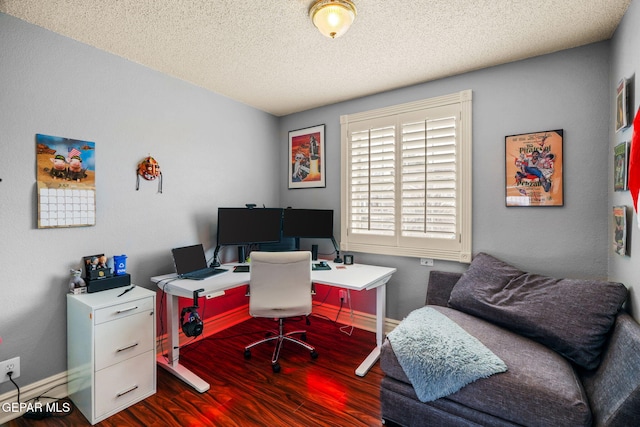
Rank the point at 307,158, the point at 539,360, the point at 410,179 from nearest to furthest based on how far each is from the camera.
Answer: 1. the point at 539,360
2. the point at 410,179
3. the point at 307,158

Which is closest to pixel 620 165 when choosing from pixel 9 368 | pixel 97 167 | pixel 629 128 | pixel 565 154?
pixel 629 128

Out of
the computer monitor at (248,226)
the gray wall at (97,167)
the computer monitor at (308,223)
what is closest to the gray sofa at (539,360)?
the computer monitor at (308,223)

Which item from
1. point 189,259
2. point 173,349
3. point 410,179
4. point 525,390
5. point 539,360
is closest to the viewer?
point 525,390

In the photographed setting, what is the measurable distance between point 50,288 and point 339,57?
269 cm

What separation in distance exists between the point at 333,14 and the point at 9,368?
9.61 ft

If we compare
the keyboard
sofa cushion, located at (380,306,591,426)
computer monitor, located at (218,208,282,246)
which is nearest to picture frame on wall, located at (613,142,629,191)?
sofa cushion, located at (380,306,591,426)

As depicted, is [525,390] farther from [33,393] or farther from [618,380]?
[33,393]

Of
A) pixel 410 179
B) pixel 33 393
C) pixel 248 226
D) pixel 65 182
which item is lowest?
pixel 33 393

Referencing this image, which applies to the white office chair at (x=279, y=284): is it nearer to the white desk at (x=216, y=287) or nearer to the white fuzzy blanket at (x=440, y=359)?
the white desk at (x=216, y=287)

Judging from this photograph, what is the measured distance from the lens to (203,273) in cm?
268

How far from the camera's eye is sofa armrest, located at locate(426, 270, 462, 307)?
2498mm

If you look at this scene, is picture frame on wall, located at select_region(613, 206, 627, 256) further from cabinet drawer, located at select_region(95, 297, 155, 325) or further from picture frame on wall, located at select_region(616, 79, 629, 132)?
cabinet drawer, located at select_region(95, 297, 155, 325)

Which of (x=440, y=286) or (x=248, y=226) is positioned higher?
(x=248, y=226)

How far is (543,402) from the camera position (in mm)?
1377
